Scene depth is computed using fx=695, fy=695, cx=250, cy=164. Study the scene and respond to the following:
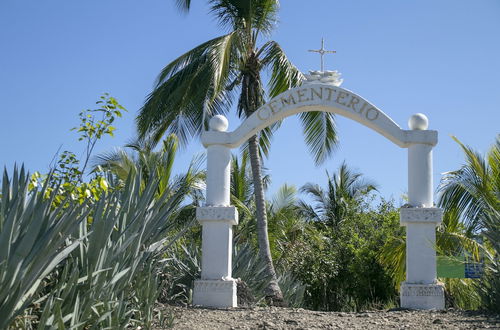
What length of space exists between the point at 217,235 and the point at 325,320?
238 cm

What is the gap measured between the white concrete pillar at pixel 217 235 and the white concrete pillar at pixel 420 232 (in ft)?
7.80

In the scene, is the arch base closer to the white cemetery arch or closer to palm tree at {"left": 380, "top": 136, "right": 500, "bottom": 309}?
the white cemetery arch

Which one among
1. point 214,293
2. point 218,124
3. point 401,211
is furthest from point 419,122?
point 214,293

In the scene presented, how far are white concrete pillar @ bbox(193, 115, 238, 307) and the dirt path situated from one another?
74cm

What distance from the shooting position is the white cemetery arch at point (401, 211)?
9.30 metres

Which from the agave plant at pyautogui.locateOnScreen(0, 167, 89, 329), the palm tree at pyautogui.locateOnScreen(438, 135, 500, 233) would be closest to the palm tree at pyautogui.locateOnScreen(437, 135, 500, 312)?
the palm tree at pyautogui.locateOnScreen(438, 135, 500, 233)

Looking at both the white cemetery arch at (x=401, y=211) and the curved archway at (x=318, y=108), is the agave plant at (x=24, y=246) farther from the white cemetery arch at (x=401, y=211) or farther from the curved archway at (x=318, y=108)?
the curved archway at (x=318, y=108)

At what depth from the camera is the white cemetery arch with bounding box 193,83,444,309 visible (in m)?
9.30

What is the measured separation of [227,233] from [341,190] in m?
17.3

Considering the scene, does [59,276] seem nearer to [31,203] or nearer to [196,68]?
[31,203]

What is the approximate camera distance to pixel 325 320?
791 cm

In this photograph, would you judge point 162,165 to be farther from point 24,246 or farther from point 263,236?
point 24,246

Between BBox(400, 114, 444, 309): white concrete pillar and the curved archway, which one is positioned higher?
the curved archway

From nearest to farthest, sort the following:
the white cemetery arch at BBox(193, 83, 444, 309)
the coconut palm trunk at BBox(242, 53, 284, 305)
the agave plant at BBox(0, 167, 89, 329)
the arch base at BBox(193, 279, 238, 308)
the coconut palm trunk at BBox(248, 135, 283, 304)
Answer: the agave plant at BBox(0, 167, 89, 329) → the white cemetery arch at BBox(193, 83, 444, 309) → the arch base at BBox(193, 279, 238, 308) → the coconut palm trunk at BBox(248, 135, 283, 304) → the coconut palm trunk at BBox(242, 53, 284, 305)
